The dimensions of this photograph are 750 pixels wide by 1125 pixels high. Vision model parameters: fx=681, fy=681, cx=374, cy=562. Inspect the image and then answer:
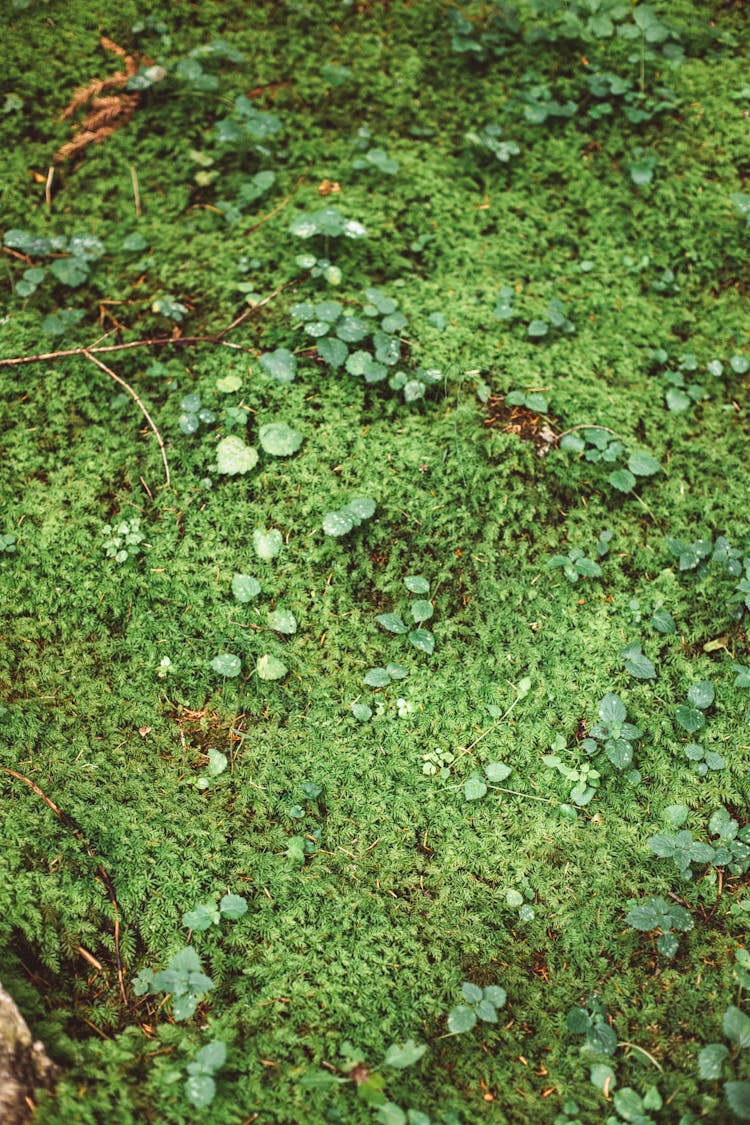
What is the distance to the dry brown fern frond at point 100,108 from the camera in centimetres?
372

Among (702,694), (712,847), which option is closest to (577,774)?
(712,847)

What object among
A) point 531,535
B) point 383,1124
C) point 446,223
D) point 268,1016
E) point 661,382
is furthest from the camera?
point 446,223

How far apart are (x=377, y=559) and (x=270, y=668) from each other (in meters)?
0.65

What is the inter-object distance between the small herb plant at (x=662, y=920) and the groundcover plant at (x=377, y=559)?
0.03 meters

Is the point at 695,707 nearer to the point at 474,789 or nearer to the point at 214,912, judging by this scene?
the point at 474,789

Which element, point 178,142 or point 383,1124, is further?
point 178,142

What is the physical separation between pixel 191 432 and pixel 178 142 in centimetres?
190

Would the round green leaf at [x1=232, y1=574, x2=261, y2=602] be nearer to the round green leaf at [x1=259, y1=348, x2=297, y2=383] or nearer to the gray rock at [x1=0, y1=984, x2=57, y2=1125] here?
the round green leaf at [x1=259, y1=348, x2=297, y2=383]

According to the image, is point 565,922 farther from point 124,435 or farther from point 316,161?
point 316,161

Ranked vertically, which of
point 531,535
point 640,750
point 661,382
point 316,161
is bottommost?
point 640,750

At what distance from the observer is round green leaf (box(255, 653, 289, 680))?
8.82 feet

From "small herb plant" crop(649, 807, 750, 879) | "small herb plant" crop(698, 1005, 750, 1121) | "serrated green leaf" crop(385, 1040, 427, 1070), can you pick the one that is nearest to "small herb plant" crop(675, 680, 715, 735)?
"small herb plant" crop(649, 807, 750, 879)

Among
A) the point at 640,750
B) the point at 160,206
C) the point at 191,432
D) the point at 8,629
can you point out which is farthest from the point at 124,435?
the point at 640,750

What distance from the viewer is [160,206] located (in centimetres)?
363
